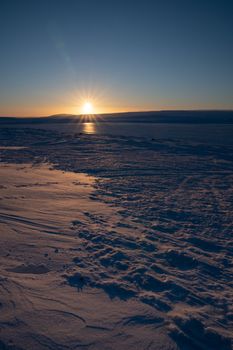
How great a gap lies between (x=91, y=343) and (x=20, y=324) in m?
0.83

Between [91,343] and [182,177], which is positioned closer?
[91,343]

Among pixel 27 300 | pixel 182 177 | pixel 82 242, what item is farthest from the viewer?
pixel 182 177

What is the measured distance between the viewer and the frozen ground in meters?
3.36

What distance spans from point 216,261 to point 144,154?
12050mm

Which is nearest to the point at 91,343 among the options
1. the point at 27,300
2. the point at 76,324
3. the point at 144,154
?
the point at 76,324

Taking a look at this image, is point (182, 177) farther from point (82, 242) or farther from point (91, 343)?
point (91, 343)

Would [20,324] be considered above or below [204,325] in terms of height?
above

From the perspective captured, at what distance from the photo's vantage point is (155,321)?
141 inches

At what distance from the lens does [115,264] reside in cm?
481

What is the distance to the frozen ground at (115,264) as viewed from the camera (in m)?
3.36

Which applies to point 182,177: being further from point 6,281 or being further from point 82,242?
point 6,281

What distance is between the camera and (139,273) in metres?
4.58

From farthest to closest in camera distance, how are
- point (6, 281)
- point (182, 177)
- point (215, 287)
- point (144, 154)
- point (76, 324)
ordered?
point (144, 154), point (182, 177), point (215, 287), point (6, 281), point (76, 324)

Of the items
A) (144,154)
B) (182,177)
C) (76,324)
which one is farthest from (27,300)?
(144,154)
